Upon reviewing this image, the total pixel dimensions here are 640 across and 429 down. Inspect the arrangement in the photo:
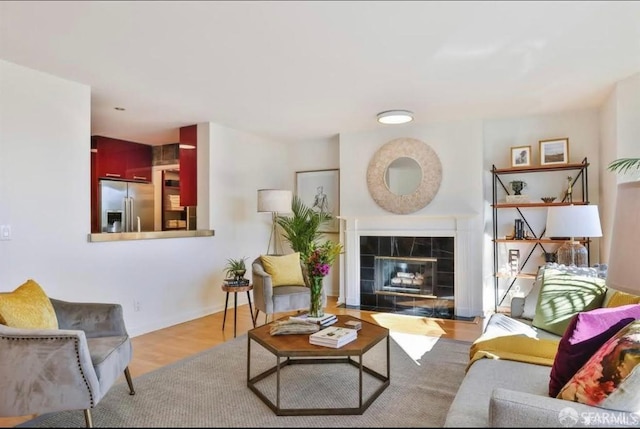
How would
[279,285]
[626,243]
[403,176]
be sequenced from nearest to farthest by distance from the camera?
1. [626,243]
2. [279,285]
3. [403,176]

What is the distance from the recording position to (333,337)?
2.37m


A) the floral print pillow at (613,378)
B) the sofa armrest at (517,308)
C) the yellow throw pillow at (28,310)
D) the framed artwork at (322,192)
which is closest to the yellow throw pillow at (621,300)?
the sofa armrest at (517,308)

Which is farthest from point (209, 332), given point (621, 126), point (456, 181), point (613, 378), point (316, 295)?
point (621, 126)

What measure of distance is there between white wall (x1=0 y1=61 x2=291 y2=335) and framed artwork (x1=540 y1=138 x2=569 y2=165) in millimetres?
3779

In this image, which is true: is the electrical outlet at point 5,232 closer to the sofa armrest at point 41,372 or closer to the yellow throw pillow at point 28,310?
the yellow throw pillow at point 28,310

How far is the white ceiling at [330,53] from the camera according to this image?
7.38 feet

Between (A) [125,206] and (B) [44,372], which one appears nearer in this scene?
(B) [44,372]

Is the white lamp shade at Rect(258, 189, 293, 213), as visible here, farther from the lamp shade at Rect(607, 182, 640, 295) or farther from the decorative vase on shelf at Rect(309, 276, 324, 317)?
the lamp shade at Rect(607, 182, 640, 295)

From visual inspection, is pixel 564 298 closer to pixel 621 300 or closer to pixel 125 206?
pixel 621 300

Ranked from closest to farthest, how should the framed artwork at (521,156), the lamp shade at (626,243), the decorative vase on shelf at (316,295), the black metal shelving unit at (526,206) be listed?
the lamp shade at (626,243) < the decorative vase on shelf at (316,295) < the black metal shelving unit at (526,206) < the framed artwork at (521,156)

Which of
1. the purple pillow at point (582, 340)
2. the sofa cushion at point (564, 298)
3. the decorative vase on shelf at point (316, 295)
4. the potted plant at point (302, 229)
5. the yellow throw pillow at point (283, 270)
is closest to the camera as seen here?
the purple pillow at point (582, 340)

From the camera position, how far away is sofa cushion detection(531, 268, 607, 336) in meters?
2.54

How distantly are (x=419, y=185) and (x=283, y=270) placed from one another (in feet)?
6.53

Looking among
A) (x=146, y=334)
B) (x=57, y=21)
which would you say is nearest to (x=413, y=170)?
(x=146, y=334)
